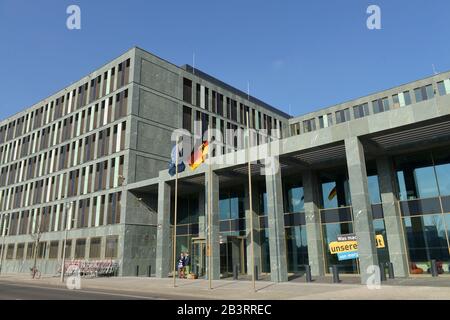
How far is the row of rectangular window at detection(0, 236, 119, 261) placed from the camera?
121ft

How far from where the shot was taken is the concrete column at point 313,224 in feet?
93.1

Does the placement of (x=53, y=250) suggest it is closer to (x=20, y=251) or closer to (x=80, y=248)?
(x=80, y=248)

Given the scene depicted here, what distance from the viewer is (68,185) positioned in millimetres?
45125

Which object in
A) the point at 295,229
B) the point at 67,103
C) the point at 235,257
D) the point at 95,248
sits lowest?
the point at 235,257

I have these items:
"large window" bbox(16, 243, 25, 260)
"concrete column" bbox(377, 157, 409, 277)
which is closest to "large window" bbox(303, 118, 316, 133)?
"concrete column" bbox(377, 157, 409, 277)

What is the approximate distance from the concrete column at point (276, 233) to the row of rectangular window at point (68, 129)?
69.0 ft

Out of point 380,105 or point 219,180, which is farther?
point 380,105

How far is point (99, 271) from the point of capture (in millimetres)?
35656

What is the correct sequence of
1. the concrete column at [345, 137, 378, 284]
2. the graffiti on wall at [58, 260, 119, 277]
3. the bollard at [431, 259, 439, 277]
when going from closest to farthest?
the concrete column at [345, 137, 378, 284], the bollard at [431, 259, 439, 277], the graffiti on wall at [58, 260, 119, 277]

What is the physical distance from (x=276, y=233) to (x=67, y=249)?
28282mm

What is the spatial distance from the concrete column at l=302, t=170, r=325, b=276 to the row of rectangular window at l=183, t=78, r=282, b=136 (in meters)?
20.5

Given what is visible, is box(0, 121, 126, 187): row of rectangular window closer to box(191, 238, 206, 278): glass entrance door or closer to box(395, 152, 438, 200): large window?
box(191, 238, 206, 278): glass entrance door

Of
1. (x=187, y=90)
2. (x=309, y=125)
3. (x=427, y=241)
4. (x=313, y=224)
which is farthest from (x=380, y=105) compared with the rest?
(x=427, y=241)

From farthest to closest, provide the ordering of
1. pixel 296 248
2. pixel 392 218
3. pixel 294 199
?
pixel 294 199
pixel 296 248
pixel 392 218
